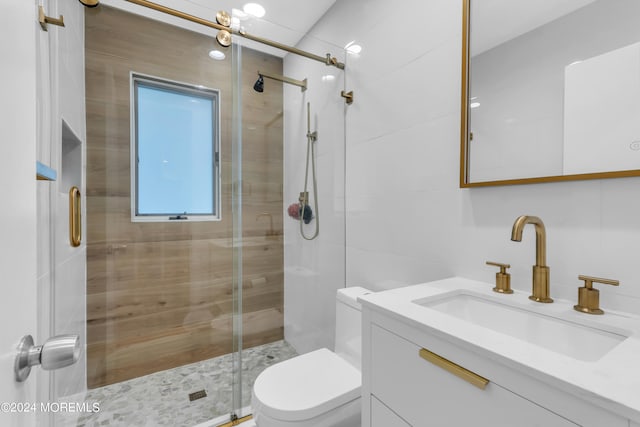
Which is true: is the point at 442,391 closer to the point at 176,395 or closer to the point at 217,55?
the point at 176,395

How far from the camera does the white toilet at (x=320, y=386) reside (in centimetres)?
107

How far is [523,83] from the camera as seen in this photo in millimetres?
926

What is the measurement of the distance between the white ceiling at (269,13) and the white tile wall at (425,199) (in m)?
0.11

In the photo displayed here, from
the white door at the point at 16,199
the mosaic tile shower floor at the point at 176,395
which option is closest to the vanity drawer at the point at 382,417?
the white door at the point at 16,199

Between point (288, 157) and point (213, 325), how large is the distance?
1419 millimetres

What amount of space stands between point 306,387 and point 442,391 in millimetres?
771

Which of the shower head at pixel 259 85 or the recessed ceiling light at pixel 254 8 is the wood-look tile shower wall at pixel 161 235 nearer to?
the shower head at pixel 259 85

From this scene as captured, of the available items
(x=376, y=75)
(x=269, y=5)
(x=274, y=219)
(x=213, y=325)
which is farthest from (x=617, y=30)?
(x=213, y=325)

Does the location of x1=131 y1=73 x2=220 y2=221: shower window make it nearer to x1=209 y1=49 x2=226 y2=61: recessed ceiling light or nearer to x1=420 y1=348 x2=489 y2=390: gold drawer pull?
x1=209 y1=49 x2=226 y2=61: recessed ceiling light

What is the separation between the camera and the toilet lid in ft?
3.52

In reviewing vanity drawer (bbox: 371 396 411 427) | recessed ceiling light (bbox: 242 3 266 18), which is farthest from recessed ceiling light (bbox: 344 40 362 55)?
vanity drawer (bbox: 371 396 411 427)

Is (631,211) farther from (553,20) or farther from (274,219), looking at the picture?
(274,219)

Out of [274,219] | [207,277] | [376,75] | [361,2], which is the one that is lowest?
[207,277]

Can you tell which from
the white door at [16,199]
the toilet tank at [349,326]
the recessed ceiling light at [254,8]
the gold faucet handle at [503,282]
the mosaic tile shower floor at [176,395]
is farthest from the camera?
the recessed ceiling light at [254,8]
